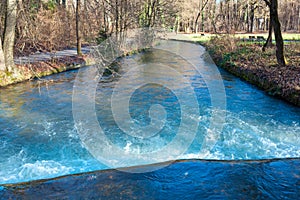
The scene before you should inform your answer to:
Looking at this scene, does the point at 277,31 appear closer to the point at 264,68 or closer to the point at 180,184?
the point at 264,68

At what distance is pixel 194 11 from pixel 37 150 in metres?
60.6

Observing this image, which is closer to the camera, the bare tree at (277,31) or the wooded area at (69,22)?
the wooded area at (69,22)

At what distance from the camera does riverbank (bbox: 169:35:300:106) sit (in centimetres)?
1144

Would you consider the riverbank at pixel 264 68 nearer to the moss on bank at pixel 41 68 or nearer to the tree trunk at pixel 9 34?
the moss on bank at pixel 41 68

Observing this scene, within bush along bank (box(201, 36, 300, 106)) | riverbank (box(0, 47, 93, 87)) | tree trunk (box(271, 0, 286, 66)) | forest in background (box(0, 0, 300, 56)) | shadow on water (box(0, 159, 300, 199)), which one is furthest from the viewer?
tree trunk (box(271, 0, 286, 66))

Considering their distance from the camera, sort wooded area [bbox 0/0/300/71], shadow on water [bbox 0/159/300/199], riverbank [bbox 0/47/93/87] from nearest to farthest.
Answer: shadow on water [bbox 0/159/300/199], wooded area [bbox 0/0/300/71], riverbank [bbox 0/47/93/87]

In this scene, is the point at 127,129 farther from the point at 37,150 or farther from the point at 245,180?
the point at 245,180

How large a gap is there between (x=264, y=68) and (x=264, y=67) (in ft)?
0.76

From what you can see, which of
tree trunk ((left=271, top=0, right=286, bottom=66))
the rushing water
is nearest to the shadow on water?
the rushing water

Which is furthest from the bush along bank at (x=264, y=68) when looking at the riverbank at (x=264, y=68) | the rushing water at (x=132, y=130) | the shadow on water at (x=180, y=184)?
the shadow on water at (x=180, y=184)

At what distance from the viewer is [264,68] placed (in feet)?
47.6

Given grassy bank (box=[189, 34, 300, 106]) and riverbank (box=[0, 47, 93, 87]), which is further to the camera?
riverbank (box=[0, 47, 93, 87])

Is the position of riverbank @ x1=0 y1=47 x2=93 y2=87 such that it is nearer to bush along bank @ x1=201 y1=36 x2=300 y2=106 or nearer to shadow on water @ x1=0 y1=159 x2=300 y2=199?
shadow on water @ x1=0 y1=159 x2=300 y2=199

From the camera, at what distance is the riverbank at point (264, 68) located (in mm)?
11443
